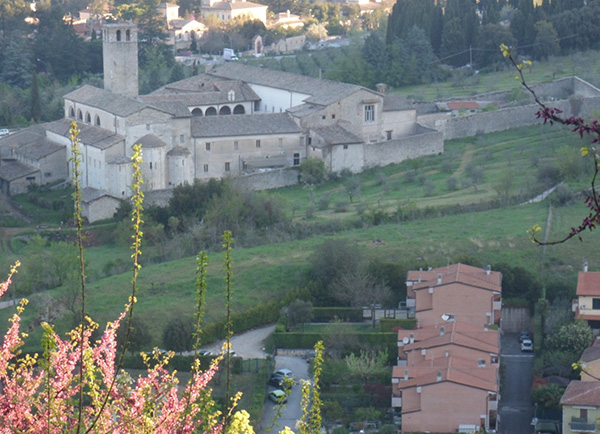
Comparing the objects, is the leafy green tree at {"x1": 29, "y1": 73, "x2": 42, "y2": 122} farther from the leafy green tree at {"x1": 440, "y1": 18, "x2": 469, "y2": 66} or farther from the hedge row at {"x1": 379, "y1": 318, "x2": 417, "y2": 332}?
the hedge row at {"x1": 379, "y1": 318, "x2": 417, "y2": 332}

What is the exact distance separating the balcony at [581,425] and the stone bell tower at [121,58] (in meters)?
23.6

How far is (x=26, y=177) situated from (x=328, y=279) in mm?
13961

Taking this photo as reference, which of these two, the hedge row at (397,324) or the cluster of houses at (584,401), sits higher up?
the cluster of houses at (584,401)

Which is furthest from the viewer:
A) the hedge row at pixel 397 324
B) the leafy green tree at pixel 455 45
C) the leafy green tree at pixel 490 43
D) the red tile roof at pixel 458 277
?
the leafy green tree at pixel 455 45

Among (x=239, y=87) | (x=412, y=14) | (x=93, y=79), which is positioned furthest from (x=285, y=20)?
(x=239, y=87)

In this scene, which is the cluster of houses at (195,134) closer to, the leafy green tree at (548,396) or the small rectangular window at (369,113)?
the small rectangular window at (369,113)

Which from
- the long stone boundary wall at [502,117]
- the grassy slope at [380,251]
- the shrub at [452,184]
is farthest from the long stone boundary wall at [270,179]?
the long stone boundary wall at [502,117]

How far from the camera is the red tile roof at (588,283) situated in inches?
1003

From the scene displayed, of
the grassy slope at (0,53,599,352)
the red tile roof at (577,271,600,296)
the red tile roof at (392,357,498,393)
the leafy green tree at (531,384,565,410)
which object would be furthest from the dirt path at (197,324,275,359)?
the red tile roof at (577,271,600,296)

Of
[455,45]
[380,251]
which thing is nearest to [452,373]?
[380,251]

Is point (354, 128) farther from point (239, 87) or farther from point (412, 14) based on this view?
point (412, 14)

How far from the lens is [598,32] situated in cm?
5156

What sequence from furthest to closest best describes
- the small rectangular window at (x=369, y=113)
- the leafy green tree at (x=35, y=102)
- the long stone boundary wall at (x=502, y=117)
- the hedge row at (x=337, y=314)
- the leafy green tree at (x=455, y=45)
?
the leafy green tree at (x=455, y=45)
the leafy green tree at (x=35, y=102)
the long stone boundary wall at (x=502, y=117)
the small rectangular window at (x=369, y=113)
the hedge row at (x=337, y=314)

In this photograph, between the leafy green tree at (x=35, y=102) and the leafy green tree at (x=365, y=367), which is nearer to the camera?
the leafy green tree at (x=365, y=367)
